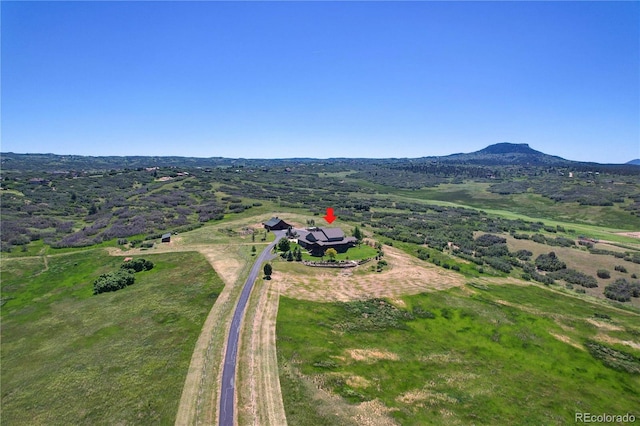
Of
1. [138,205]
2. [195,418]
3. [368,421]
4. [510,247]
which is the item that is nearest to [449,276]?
[510,247]

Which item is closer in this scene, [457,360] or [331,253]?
[457,360]

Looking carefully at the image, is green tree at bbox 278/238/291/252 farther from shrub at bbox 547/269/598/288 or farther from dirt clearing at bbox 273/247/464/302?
shrub at bbox 547/269/598/288

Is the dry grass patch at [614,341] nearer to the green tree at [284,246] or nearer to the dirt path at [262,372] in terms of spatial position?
the dirt path at [262,372]

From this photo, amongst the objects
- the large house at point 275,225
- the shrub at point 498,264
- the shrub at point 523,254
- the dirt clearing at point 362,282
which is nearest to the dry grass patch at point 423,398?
the dirt clearing at point 362,282

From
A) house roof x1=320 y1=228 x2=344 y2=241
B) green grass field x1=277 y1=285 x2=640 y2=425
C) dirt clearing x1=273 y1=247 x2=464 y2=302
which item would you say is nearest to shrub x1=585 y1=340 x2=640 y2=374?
green grass field x1=277 y1=285 x2=640 y2=425

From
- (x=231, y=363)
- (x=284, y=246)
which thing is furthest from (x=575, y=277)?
(x=231, y=363)

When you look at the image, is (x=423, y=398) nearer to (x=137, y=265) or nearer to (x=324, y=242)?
(x=324, y=242)
